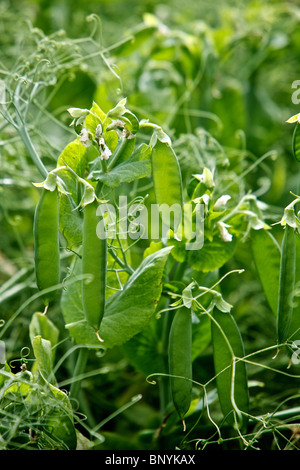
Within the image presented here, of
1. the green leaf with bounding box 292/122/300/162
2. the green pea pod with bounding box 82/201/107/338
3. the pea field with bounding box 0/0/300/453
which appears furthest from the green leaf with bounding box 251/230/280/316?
the green pea pod with bounding box 82/201/107/338

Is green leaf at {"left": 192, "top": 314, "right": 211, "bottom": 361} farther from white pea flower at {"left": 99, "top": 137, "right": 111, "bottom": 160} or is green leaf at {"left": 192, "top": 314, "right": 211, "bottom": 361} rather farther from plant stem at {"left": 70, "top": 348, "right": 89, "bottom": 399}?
white pea flower at {"left": 99, "top": 137, "right": 111, "bottom": 160}

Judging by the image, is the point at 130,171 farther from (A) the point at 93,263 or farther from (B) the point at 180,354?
(B) the point at 180,354

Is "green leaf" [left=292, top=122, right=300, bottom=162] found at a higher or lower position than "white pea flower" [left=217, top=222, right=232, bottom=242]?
higher

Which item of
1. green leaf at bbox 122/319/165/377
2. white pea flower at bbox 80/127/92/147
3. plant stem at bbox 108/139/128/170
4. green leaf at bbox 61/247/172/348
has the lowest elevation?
green leaf at bbox 122/319/165/377

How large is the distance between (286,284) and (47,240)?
0.29m

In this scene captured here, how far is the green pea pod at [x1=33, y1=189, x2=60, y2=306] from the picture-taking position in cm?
57

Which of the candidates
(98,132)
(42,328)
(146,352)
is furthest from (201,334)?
(98,132)

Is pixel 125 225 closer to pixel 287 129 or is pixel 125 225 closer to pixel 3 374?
pixel 3 374

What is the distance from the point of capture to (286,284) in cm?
61

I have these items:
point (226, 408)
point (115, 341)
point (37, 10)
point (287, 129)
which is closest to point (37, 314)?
point (115, 341)

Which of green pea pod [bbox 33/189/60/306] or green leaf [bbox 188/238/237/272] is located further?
green leaf [bbox 188/238/237/272]

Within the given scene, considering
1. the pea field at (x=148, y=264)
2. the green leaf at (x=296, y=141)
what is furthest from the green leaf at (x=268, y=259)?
the green leaf at (x=296, y=141)

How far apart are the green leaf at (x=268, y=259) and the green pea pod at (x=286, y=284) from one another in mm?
88

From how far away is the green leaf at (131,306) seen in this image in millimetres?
617
